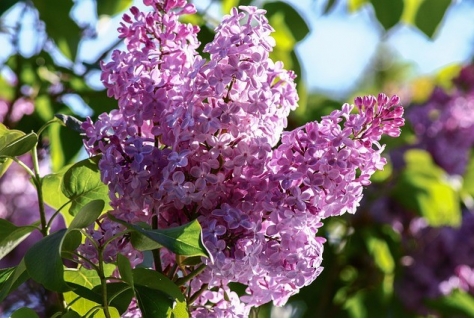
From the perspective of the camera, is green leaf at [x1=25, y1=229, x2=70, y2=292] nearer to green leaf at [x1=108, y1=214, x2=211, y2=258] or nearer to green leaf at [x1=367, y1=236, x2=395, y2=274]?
green leaf at [x1=108, y1=214, x2=211, y2=258]

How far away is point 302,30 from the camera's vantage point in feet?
3.35

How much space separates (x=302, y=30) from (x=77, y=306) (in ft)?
1.74

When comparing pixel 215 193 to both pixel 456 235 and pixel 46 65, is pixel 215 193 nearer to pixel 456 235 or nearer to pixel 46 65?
pixel 46 65

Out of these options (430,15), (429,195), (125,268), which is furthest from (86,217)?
(429,195)

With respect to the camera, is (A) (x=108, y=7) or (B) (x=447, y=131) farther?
(B) (x=447, y=131)

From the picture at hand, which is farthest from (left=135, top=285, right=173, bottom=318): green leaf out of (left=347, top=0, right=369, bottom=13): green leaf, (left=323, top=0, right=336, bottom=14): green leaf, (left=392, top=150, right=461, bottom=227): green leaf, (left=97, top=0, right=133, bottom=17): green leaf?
(left=392, top=150, right=461, bottom=227): green leaf

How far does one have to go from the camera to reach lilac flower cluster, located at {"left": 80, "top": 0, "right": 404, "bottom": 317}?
1.69 ft

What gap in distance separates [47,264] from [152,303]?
0.26 ft

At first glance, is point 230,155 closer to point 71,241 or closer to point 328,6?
point 71,241

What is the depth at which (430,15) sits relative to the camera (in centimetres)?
102

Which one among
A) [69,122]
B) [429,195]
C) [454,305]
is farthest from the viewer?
[454,305]

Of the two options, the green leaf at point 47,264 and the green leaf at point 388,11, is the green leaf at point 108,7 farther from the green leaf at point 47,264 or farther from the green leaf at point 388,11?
the green leaf at point 47,264

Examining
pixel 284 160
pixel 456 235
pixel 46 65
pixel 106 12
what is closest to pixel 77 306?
pixel 284 160

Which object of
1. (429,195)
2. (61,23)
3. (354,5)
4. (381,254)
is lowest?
(381,254)
